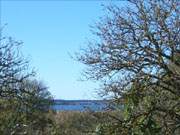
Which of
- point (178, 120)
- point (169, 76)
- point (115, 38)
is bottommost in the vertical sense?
point (178, 120)

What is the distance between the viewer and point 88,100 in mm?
20641

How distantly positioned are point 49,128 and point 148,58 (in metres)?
20.5

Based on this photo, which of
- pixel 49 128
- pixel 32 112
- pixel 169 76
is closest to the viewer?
pixel 169 76

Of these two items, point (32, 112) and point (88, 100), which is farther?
point (32, 112)

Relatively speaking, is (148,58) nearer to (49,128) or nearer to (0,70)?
(0,70)

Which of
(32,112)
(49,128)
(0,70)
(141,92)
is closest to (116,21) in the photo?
(141,92)

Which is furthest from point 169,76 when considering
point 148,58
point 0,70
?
point 0,70

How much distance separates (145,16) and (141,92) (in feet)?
7.82

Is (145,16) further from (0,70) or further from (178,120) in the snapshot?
(0,70)

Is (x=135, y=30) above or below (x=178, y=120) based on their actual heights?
above

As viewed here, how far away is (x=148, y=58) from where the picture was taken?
60.5ft

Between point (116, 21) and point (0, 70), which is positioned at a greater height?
point (116, 21)

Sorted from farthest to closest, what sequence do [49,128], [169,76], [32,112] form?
[49,128] < [32,112] < [169,76]

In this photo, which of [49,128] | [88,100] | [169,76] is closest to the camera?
[169,76]
